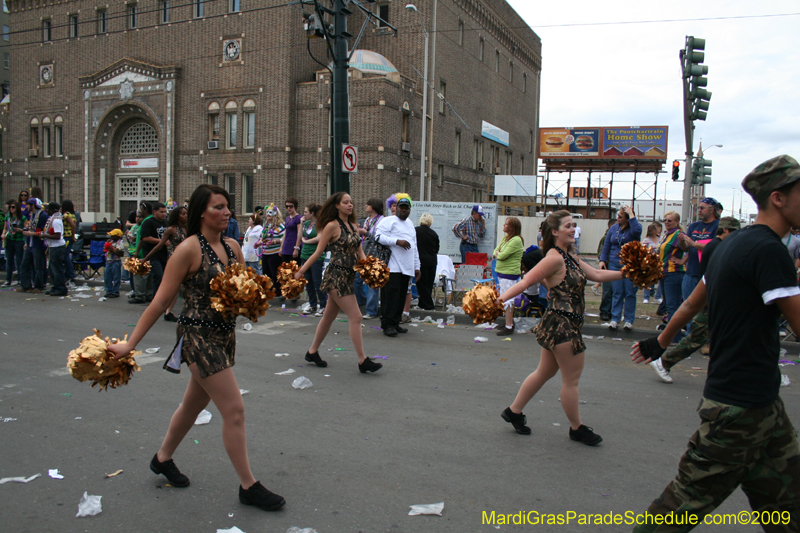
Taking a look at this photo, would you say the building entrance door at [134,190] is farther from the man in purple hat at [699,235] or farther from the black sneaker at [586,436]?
the black sneaker at [586,436]

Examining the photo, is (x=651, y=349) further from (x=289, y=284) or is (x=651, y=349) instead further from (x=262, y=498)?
(x=289, y=284)

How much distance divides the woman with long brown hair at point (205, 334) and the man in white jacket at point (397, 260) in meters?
5.57

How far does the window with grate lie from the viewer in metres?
33.4

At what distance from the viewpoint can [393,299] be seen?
9.14 metres

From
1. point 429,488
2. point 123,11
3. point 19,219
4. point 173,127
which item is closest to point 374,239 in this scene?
point 429,488

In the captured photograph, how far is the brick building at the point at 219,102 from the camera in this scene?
95.6ft

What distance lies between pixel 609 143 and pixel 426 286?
128ft

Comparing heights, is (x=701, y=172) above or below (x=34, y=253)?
above

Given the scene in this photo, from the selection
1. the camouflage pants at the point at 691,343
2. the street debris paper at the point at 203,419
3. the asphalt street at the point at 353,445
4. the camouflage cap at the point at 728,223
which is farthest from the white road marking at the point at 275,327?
the camouflage cap at the point at 728,223

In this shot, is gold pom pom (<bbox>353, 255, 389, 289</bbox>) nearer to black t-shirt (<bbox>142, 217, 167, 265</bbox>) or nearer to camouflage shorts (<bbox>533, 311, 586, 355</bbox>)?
camouflage shorts (<bbox>533, 311, 586, 355</bbox>)

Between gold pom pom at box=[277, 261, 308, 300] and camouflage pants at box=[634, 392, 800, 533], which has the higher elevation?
gold pom pom at box=[277, 261, 308, 300]

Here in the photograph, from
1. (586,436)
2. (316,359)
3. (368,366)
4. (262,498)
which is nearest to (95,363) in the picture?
(262,498)

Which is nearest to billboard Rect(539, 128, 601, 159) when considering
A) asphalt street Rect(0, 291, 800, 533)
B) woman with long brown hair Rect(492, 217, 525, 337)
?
woman with long brown hair Rect(492, 217, 525, 337)

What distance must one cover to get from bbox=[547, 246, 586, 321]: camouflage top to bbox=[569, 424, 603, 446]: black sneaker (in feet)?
2.92
